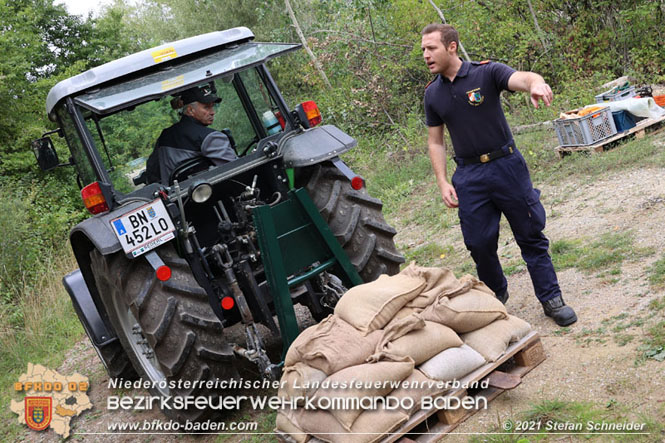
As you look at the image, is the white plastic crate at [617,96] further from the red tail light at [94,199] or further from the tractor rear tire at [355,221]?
the red tail light at [94,199]

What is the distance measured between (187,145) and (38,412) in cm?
288

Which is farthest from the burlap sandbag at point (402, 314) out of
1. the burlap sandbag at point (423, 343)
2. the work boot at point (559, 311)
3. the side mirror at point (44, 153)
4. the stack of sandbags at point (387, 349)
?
the side mirror at point (44, 153)

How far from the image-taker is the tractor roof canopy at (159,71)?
Result: 164 inches

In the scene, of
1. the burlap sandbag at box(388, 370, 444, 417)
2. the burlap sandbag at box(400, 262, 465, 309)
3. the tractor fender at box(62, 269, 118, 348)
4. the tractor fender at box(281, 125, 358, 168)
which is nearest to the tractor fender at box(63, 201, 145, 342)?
the tractor fender at box(62, 269, 118, 348)

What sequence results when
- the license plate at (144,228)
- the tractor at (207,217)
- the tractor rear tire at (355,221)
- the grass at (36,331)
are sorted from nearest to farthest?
the license plate at (144,228) < the tractor at (207,217) < the tractor rear tire at (355,221) < the grass at (36,331)

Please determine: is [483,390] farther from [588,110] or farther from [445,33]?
[588,110]

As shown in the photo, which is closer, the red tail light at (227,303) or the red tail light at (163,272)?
the red tail light at (163,272)

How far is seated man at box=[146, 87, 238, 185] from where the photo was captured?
4613 mm

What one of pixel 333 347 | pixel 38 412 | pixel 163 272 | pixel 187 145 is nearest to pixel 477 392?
pixel 333 347

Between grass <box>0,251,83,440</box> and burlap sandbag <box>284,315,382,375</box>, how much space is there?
4027 mm

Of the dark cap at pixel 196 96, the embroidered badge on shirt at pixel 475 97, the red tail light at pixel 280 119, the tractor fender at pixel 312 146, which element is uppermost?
the dark cap at pixel 196 96

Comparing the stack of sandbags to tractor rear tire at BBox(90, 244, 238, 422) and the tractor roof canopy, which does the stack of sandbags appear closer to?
tractor rear tire at BBox(90, 244, 238, 422)

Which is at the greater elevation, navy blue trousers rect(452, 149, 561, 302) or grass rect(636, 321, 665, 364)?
navy blue trousers rect(452, 149, 561, 302)

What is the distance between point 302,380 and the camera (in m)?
3.35
